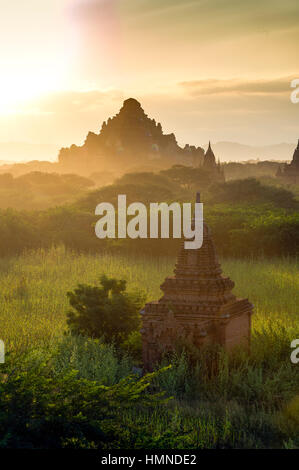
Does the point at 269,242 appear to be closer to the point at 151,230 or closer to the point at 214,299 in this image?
the point at 151,230

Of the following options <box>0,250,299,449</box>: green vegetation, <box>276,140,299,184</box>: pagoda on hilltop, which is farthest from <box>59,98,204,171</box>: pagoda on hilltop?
<box>0,250,299,449</box>: green vegetation

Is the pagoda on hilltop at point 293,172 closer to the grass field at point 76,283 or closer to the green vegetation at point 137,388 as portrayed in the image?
the grass field at point 76,283

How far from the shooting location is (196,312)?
10.2 metres

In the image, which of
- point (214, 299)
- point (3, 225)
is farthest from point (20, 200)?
point (214, 299)

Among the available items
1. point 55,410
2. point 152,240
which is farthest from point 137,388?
point 152,240

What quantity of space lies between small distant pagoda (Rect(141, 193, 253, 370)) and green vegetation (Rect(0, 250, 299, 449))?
0.31 metres

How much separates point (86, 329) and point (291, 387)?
166 inches

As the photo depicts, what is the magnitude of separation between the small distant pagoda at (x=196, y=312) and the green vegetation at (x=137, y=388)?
0.31m

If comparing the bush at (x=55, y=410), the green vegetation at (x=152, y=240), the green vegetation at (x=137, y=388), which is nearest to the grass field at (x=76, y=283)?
the green vegetation at (x=137, y=388)

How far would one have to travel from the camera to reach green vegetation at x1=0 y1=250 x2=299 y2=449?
6.38 m

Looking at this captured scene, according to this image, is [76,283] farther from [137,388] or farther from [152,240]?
[137,388]

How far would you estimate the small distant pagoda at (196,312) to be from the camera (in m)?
9.98

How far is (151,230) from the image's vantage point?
27453mm

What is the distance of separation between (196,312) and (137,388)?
10.8 feet
